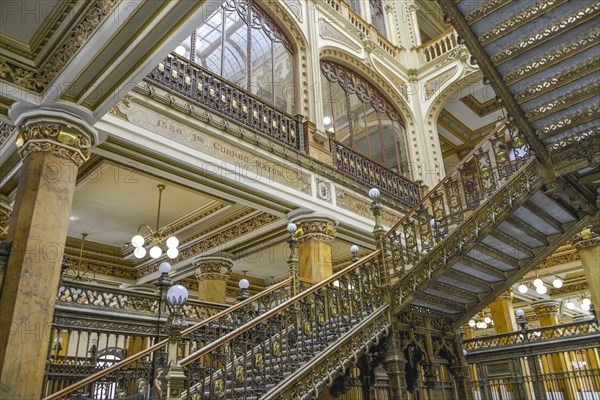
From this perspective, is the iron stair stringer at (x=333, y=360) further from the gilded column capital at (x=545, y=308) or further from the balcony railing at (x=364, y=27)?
the gilded column capital at (x=545, y=308)

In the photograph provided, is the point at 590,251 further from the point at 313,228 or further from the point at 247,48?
the point at 247,48

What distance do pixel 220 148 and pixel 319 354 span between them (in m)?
3.79

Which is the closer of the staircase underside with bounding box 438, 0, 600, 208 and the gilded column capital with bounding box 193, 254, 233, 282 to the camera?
the staircase underside with bounding box 438, 0, 600, 208

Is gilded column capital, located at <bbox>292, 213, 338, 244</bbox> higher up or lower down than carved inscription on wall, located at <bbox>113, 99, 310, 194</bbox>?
lower down

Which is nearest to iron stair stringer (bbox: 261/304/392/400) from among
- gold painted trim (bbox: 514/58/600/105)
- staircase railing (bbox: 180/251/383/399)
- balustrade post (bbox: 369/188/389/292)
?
staircase railing (bbox: 180/251/383/399)

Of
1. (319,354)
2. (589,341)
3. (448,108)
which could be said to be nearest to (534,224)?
(319,354)

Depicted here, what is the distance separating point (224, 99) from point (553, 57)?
518 cm

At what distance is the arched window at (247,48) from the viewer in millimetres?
8920

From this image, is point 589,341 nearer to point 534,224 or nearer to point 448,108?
point 534,224

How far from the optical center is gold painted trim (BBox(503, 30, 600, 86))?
11.1 feet

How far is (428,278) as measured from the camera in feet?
16.8

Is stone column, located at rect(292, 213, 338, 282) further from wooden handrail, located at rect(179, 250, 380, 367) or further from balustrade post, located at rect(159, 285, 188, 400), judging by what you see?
balustrade post, located at rect(159, 285, 188, 400)

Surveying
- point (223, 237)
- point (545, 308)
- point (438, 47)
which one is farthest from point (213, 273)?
point (545, 308)

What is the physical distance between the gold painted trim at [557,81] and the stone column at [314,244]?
486 cm
